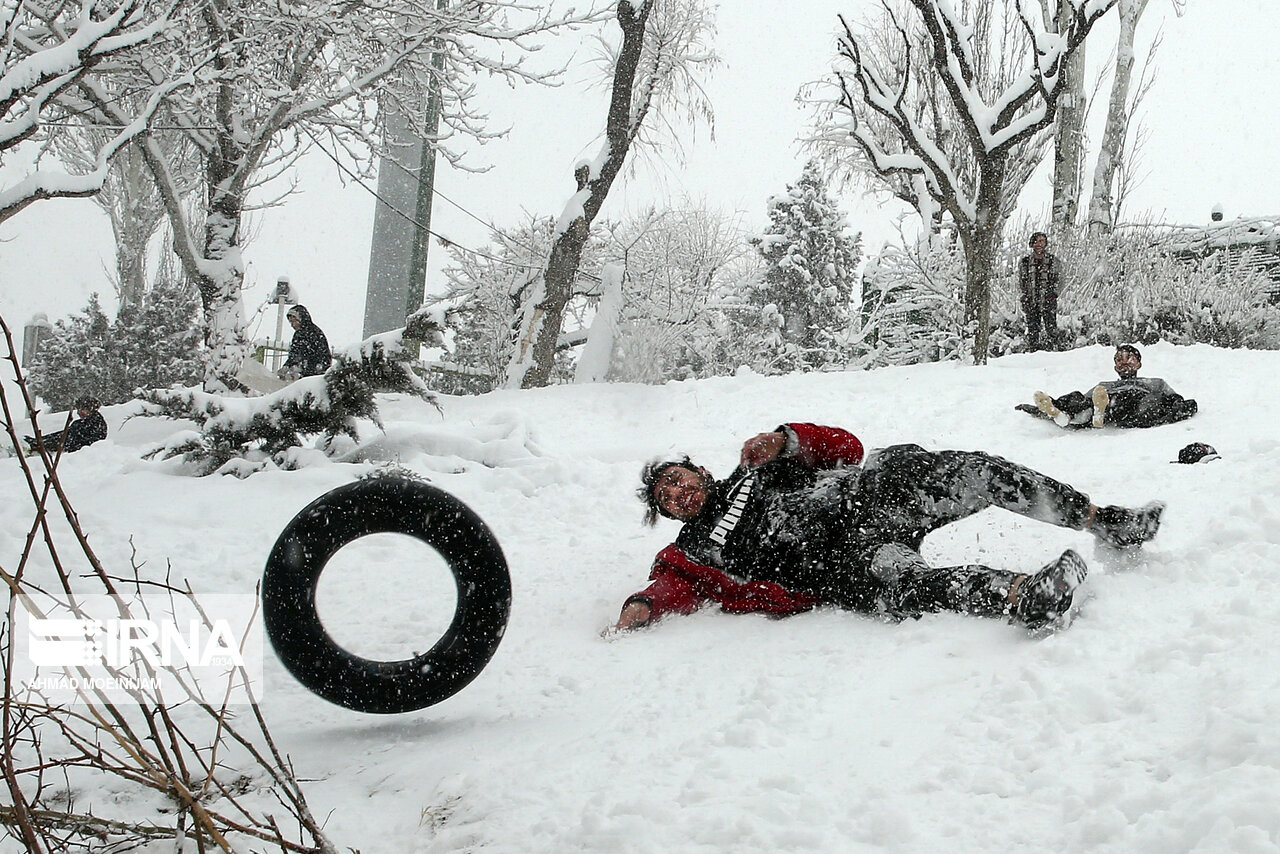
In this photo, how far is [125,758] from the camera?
2.61 metres

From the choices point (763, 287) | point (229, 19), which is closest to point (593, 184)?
point (229, 19)

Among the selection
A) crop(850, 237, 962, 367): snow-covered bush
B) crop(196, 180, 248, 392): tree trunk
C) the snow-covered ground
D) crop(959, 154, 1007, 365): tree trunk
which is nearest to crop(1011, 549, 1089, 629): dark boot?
the snow-covered ground

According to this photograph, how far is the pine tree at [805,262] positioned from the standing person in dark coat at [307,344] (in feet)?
50.7

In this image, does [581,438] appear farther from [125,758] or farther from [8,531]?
[125,758]

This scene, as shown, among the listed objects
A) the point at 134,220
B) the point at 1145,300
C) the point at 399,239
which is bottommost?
the point at 1145,300

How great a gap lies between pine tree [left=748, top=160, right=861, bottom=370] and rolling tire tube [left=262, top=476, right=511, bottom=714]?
22.1 meters

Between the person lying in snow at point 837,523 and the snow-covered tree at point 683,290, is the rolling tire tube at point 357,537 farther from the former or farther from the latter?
the snow-covered tree at point 683,290

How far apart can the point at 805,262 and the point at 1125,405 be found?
59.6ft

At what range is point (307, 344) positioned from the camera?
10727 mm

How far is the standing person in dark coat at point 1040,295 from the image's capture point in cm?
1023

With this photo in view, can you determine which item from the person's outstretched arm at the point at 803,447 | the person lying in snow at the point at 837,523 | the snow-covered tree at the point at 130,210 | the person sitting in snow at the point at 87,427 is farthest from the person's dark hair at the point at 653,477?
the snow-covered tree at the point at 130,210

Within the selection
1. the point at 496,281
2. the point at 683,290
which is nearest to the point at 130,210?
the point at 496,281

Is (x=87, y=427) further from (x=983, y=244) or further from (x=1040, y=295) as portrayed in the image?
(x=1040, y=295)

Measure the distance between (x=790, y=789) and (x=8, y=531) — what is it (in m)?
4.20
